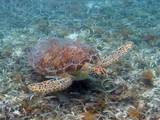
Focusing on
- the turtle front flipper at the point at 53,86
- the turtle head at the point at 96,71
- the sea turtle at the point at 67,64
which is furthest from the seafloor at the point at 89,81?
the turtle head at the point at 96,71

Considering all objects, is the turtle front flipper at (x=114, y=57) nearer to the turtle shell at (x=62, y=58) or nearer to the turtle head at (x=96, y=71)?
the turtle shell at (x=62, y=58)

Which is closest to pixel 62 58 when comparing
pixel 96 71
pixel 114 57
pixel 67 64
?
pixel 67 64

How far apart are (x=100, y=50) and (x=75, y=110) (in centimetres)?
330

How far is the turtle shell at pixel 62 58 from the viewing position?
4109 mm

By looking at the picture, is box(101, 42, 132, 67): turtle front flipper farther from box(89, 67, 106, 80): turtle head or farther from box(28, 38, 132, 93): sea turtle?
box(89, 67, 106, 80): turtle head

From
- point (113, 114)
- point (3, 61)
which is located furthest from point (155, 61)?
point (3, 61)

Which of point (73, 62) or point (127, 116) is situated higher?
point (73, 62)

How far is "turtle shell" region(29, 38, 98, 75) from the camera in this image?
4.11 meters

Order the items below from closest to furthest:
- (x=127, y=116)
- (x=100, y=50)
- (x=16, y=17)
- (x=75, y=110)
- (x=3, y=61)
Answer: (x=127, y=116), (x=75, y=110), (x=3, y=61), (x=100, y=50), (x=16, y=17)

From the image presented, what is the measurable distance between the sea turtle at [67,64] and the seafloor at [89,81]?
0.35 meters

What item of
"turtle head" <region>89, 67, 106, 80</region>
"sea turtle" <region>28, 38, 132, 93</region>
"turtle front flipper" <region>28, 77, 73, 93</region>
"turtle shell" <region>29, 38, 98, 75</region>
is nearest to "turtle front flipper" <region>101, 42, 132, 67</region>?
"sea turtle" <region>28, 38, 132, 93</region>

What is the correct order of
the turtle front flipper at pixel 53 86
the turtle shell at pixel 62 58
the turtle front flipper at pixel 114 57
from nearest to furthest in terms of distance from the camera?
the turtle front flipper at pixel 53 86
the turtle shell at pixel 62 58
the turtle front flipper at pixel 114 57

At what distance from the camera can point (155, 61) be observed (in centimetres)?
592

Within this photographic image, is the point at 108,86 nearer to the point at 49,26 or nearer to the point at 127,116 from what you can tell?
the point at 127,116
